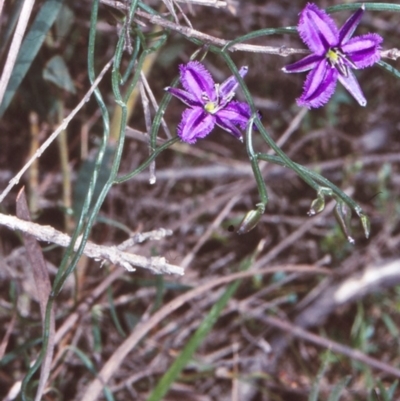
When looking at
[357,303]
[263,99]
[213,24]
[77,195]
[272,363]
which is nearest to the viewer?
[77,195]

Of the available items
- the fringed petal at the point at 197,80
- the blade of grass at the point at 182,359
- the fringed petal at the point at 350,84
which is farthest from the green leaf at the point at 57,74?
the fringed petal at the point at 350,84

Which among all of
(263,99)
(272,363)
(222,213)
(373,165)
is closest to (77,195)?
(222,213)

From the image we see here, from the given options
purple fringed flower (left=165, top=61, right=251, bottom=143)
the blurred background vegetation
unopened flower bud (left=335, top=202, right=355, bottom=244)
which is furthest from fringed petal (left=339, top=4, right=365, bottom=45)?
the blurred background vegetation

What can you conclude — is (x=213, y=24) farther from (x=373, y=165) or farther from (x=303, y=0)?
(x=373, y=165)

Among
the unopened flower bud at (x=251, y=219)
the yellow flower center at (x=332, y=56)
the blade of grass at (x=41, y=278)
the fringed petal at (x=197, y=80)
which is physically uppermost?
the yellow flower center at (x=332, y=56)

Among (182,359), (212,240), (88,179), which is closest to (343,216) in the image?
(182,359)

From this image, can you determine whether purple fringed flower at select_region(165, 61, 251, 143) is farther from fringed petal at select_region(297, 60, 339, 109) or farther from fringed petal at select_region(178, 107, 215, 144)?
fringed petal at select_region(297, 60, 339, 109)

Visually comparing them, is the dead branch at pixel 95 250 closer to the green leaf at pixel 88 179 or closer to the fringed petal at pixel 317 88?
the fringed petal at pixel 317 88
